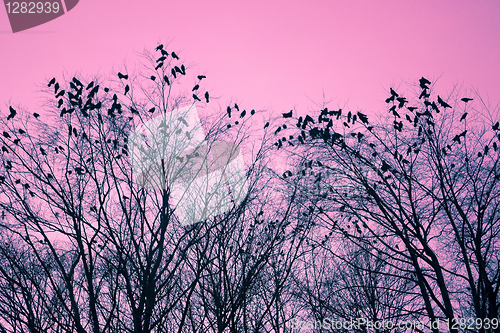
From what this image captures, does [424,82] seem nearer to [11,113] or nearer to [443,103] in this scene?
[443,103]

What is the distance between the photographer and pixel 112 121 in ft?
17.3

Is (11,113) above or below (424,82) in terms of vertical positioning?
below

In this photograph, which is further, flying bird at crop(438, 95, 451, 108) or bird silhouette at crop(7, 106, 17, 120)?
flying bird at crop(438, 95, 451, 108)

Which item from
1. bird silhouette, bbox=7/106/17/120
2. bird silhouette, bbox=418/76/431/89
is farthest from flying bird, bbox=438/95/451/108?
bird silhouette, bbox=7/106/17/120

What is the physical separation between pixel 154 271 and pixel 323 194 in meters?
3.10

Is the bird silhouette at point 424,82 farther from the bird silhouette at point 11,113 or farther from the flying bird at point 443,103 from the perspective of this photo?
the bird silhouette at point 11,113

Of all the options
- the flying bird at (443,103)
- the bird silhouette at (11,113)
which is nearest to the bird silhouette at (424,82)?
the flying bird at (443,103)

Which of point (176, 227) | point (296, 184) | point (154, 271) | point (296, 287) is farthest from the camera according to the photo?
point (296, 287)

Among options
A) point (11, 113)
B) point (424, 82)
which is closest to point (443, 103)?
point (424, 82)

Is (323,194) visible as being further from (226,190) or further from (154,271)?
(154,271)

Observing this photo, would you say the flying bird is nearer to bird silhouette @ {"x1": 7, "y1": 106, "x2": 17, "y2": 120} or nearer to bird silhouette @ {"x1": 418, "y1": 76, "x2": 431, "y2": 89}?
bird silhouette @ {"x1": 418, "y1": 76, "x2": 431, "y2": 89}

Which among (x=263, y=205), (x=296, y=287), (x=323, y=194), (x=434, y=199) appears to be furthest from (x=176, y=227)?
(x=296, y=287)

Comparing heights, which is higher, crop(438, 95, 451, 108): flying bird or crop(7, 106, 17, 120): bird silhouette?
crop(438, 95, 451, 108): flying bird

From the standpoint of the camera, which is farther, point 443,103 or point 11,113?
point 443,103
